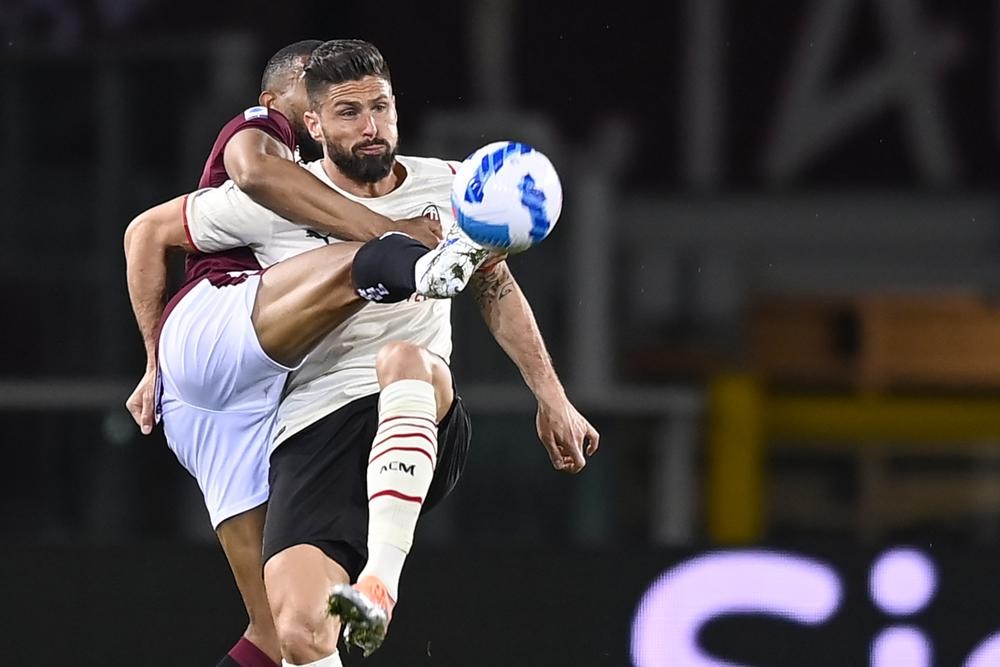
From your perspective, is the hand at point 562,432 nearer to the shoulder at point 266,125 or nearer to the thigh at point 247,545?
the thigh at point 247,545

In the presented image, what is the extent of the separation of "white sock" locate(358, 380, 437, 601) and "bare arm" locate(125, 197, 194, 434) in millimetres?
582

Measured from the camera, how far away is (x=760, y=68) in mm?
6988

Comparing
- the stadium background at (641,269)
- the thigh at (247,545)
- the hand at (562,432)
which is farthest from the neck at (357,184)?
the stadium background at (641,269)

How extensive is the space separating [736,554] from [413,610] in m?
0.67

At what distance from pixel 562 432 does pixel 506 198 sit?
55cm

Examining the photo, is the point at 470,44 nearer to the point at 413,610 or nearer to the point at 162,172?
the point at 162,172

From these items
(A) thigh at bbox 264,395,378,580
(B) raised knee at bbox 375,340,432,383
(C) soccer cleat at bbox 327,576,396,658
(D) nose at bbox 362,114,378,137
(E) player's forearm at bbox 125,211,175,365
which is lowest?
(C) soccer cleat at bbox 327,576,396,658

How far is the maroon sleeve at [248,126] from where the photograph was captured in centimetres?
318

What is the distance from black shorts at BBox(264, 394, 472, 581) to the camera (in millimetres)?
3066

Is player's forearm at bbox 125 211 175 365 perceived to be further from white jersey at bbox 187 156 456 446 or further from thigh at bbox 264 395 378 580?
thigh at bbox 264 395 378 580

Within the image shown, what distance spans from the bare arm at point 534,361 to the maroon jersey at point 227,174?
0.37 meters

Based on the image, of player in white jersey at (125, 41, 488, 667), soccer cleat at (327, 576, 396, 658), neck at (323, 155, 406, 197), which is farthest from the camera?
neck at (323, 155, 406, 197)

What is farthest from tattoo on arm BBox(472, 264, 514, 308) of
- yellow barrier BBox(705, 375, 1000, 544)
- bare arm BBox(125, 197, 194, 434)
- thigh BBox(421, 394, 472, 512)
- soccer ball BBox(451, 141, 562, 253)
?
yellow barrier BBox(705, 375, 1000, 544)

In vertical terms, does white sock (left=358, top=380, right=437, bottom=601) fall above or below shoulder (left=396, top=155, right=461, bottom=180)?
below
